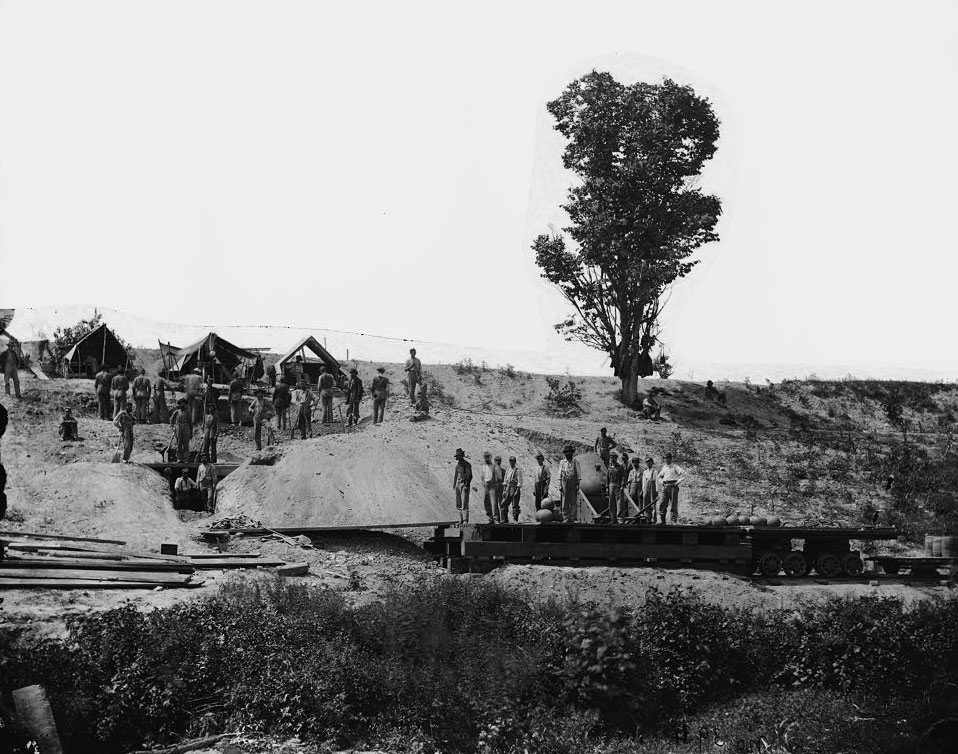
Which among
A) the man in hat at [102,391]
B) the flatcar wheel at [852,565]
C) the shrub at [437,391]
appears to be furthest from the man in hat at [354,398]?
the flatcar wheel at [852,565]

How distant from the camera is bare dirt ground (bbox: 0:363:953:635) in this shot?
21969 mm

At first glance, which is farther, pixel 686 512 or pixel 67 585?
pixel 686 512

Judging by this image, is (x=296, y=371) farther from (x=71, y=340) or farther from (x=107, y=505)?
(x=107, y=505)

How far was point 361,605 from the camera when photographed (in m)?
20.3

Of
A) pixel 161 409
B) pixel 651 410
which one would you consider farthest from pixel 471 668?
pixel 651 410

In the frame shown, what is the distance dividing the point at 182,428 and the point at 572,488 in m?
10.8

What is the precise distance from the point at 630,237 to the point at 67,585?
33.9 m

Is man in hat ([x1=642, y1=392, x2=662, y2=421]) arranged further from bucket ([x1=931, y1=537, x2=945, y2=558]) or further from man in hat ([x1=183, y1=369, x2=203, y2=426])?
bucket ([x1=931, y1=537, x2=945, y2=558])

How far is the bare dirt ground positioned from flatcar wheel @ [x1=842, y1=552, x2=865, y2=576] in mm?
697

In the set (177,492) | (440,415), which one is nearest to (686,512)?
(440,415)

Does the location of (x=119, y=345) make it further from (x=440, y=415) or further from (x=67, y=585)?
(x=67, y=585)

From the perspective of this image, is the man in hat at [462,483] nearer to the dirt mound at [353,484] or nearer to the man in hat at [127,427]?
the dirt mound at [353,484]

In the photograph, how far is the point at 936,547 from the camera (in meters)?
25.8

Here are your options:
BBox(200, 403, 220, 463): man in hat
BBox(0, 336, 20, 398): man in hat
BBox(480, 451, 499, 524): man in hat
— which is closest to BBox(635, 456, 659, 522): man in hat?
BBox(480, 451, 499, 524): man in hat
